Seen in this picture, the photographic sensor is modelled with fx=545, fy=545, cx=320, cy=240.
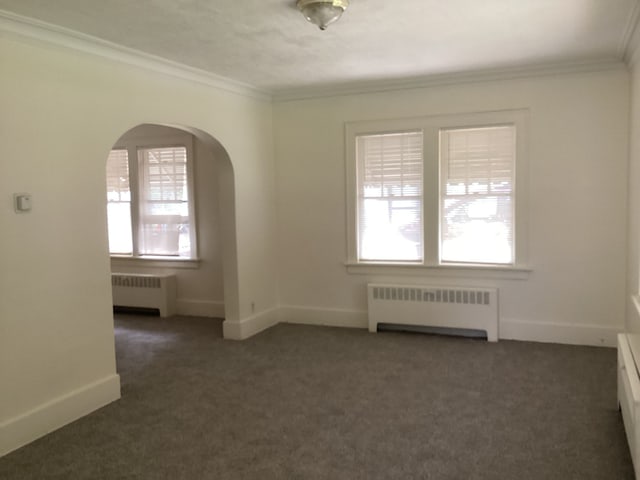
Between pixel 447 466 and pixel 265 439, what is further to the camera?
pixel 265 439

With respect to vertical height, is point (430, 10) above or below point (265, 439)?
above

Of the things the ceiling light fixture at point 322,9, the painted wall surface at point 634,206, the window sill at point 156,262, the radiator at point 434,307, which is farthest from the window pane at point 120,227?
the painted wall surface at point 634,206

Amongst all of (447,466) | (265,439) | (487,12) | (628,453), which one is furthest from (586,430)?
(487,12)

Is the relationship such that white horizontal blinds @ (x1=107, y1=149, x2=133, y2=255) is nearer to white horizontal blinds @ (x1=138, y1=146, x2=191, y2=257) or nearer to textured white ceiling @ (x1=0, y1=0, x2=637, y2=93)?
white horizontal blinds @ (x1=138, y1=146, x2=191, y2=257)

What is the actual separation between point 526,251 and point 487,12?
8.46ft

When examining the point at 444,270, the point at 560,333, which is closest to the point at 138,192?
the point at 444,270

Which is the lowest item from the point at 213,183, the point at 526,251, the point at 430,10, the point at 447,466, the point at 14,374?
the point at 447,466

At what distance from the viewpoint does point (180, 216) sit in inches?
275

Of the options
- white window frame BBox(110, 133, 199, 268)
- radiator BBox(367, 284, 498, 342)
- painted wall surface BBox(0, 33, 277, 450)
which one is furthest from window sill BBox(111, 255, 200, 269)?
painted wall surface BBox(0, 33, 277, 450)

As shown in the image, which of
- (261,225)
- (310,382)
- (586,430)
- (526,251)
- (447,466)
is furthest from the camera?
(261,225)

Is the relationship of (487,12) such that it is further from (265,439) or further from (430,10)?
(265,439)

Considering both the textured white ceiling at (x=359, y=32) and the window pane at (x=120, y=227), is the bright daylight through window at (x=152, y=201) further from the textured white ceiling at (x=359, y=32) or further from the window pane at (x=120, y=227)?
the textured white ceiling at (x=359, y=32)

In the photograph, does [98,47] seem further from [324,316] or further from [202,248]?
[324,316]

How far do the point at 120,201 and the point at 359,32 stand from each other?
4569mm
